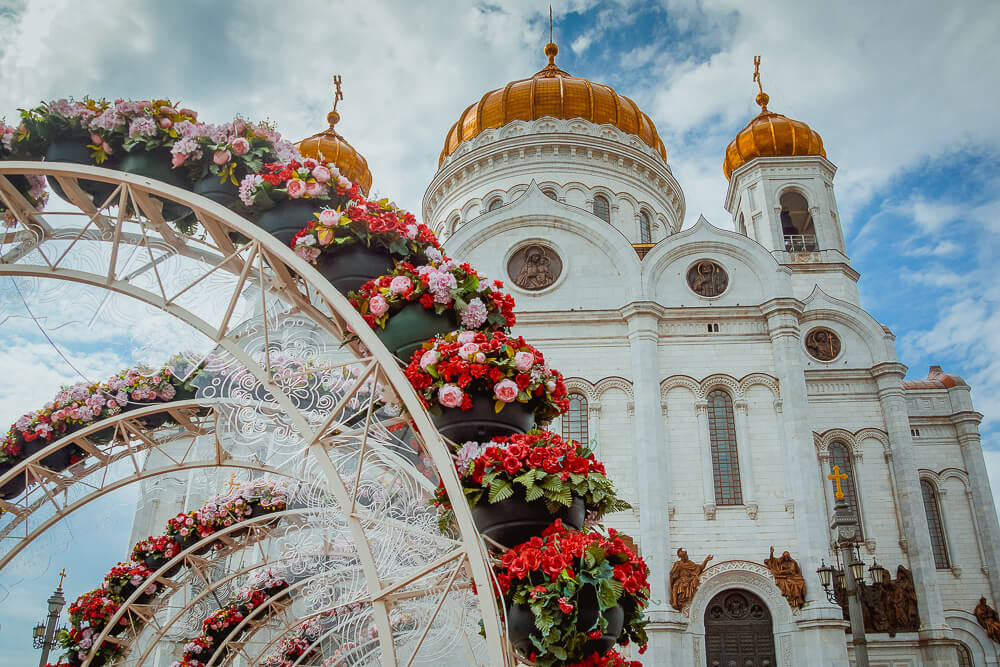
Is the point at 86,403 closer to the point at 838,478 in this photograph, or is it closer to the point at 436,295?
the point at 436,295

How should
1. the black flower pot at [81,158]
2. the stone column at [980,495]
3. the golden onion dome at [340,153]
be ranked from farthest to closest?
the golden onion dome at [340,153]
the stone column at [980,495]
the black flower pot at [81,158]

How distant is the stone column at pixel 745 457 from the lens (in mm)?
19656

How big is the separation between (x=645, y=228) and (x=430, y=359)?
85.7 ft

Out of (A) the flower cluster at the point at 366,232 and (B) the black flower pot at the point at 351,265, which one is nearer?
(A) the flower cluster at the point at 366,232

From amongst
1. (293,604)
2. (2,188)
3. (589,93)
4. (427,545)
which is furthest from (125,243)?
(589,93)

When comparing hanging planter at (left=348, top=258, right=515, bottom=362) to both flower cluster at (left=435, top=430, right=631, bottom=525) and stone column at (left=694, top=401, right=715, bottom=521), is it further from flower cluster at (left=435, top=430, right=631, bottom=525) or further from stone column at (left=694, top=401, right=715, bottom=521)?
stone column at (left=694, top=401, right=715, bottom=521)

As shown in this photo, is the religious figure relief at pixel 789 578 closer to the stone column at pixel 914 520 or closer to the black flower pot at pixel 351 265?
the stone column at pixel 914 520

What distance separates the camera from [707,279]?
22.5 m

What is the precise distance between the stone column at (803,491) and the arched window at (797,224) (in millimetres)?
8057

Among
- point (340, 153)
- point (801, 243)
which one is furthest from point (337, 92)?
point (801, 243)

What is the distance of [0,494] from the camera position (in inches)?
503

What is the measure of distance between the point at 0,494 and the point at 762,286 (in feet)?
59.7

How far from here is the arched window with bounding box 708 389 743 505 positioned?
65.9ft

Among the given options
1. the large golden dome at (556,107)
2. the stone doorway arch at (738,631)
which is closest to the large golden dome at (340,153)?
the large golden dome at (556,107)
